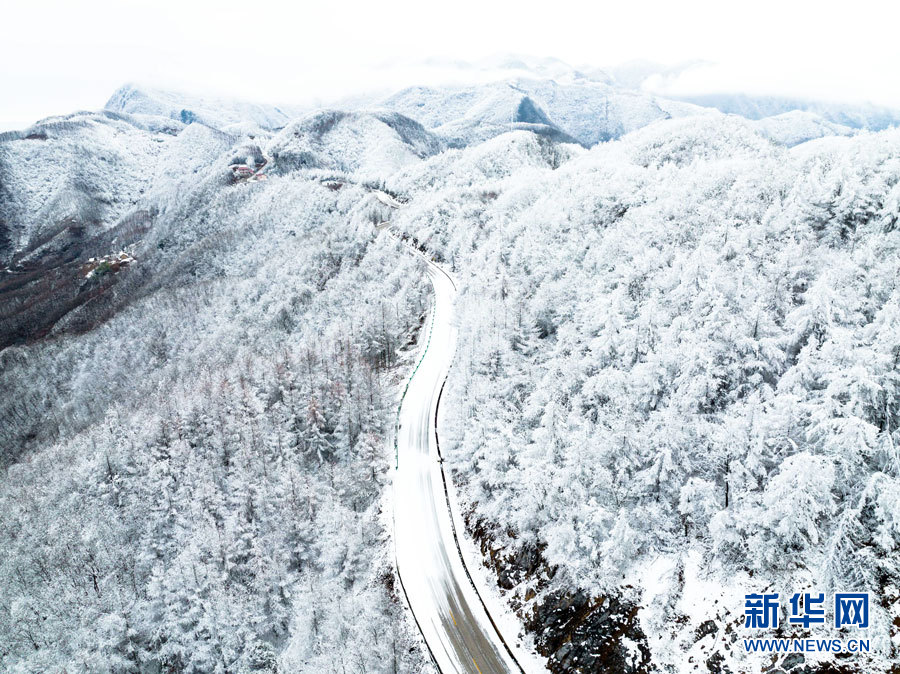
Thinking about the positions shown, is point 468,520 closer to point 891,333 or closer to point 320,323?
point 891,333

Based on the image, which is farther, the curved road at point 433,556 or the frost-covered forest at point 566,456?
the curved road at point 433,556

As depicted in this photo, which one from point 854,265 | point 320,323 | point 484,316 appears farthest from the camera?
point 320,323

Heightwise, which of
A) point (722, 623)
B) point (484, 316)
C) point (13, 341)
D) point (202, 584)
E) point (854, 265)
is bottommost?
point (13, 341)

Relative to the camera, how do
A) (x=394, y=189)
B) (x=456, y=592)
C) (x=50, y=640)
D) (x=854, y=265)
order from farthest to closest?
(x=394, y=189) < (x=50, y=640) < (x=456, y=592) < (x=854, y=265)

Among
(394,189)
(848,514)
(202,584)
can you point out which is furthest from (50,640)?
(394,189)

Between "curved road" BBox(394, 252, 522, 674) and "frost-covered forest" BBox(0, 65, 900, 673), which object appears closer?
"frost-covered forest" BBox(0, 65, 900, 673)

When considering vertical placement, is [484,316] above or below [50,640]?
above

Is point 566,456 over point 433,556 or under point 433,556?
over

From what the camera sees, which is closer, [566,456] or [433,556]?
[566,456]
